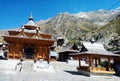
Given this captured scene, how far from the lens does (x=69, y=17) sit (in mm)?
182625

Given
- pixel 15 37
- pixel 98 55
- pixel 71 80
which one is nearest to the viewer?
pixel 71 80

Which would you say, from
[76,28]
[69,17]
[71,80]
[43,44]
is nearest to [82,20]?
[69,17]

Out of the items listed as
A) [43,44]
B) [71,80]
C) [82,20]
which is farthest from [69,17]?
[71,80]

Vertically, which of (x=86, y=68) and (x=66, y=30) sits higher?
(x=66, y=30)

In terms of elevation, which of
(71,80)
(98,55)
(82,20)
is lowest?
(71,80)

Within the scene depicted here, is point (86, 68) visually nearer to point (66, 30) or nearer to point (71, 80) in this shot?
point (71, 80)

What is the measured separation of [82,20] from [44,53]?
151m

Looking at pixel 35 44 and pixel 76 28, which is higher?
pixel 76 28

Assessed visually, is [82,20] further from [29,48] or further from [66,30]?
[29,48]

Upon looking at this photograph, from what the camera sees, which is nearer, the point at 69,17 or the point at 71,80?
the point at 71,80

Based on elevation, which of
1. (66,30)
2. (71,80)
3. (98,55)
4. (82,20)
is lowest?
(71,80)

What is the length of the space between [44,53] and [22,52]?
3.84 meters

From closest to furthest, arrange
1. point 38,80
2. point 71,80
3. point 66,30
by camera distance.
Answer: point 38,80
point 71,80
point 66,30

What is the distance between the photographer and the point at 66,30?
15638 cm
